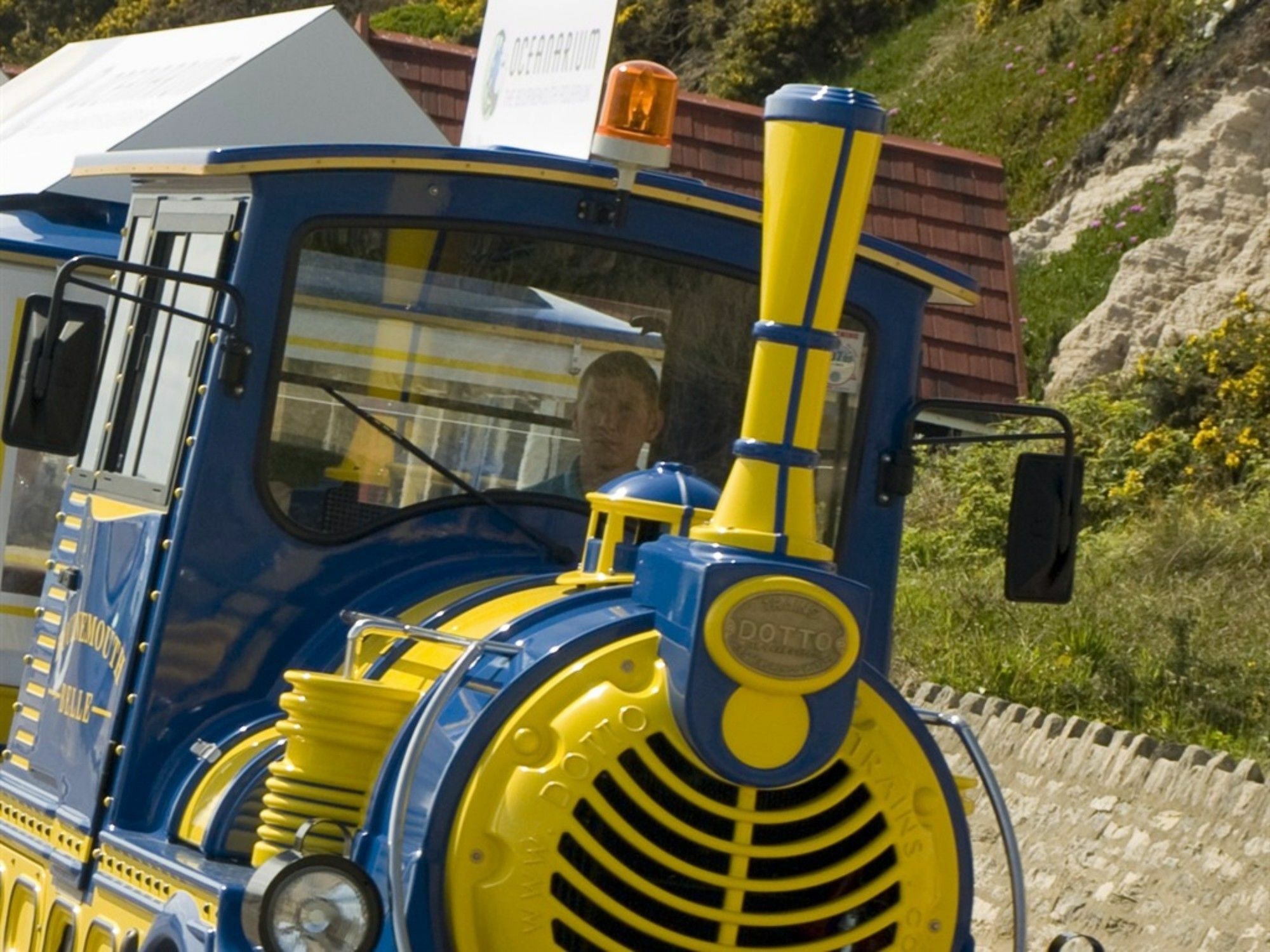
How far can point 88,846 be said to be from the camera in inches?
182

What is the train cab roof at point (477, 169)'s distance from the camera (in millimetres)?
4484

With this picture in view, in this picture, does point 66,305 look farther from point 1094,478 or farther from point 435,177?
point 1094,478

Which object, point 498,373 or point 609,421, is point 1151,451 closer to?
point 609,421

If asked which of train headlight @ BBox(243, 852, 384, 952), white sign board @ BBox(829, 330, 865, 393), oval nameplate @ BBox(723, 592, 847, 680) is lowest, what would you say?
train headlight @ BBox(243, 852, 384, 952)

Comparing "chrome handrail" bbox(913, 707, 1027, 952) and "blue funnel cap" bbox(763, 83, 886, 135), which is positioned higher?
"blue funnel cap" bbox(763, 83, 886, 135)

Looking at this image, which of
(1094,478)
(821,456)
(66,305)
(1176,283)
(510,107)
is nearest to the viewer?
(66,305)

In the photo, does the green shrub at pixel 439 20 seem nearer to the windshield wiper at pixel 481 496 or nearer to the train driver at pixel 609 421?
the train driver at pixel 609 421

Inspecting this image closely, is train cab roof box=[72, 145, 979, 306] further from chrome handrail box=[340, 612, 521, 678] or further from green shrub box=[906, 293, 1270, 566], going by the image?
green shrub box=[906, 293, 1270, 566]

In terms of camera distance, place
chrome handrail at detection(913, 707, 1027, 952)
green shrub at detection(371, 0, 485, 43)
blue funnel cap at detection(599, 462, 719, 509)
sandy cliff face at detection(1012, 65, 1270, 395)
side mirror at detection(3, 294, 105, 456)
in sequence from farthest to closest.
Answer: green shrub at detection(371, 0, 485, 43)
sandy cliff face at detection(1012, 65, 1270, 395)
side mirror at detection(3, 294, 105, 456)
blue funnel cap at detection(599, 462, 719, 509)
chrome handrail at detection(913, 707, 1027, 952)

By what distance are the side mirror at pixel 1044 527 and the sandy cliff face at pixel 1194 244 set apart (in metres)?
10.3

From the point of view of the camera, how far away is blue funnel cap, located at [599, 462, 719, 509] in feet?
13.5

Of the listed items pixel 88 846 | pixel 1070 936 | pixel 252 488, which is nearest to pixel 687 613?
pixel 1070 936

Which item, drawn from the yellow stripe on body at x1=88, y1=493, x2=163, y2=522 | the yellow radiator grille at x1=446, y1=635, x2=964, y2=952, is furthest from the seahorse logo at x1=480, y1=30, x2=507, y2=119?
the yellow radiator grille at x1=446, y1=635, x2=964, y2=952

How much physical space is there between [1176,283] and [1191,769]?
9.29 m
